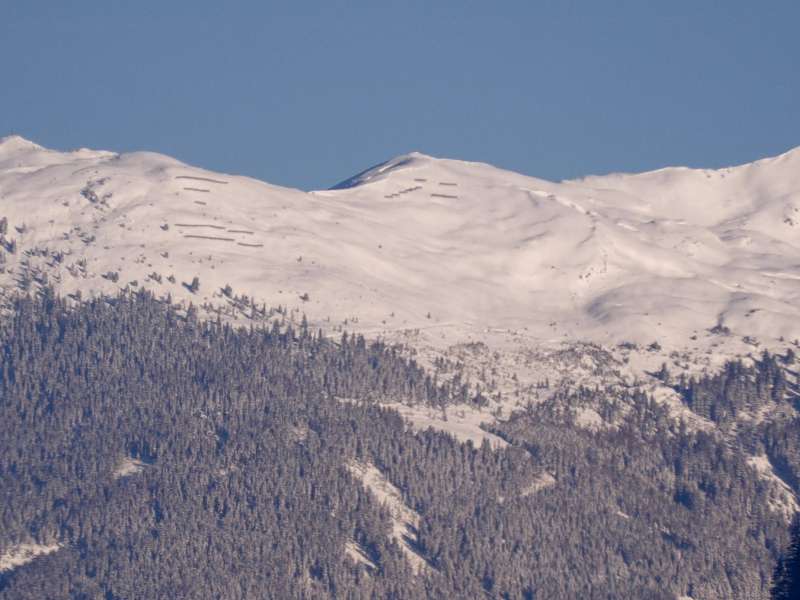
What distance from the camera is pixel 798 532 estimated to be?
625 ft

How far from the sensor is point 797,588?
187250 mm

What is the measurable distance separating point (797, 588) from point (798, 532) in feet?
16.9
